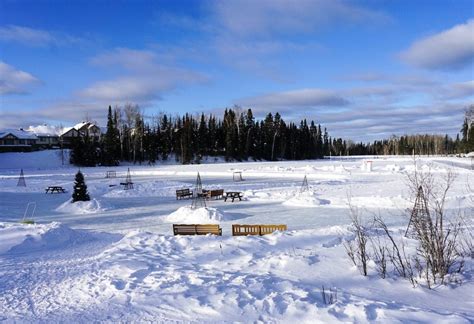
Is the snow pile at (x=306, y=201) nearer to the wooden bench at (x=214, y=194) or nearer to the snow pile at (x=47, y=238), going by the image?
the wooden bench at (x=214, y=194)

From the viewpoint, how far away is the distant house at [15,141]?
83812 millimetres

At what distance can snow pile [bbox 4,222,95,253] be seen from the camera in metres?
10.4

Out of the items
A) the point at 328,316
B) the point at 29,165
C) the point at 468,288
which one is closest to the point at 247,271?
the point at 328,316

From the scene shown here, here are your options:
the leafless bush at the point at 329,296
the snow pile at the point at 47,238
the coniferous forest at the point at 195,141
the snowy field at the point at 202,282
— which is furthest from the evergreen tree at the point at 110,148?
the leafless bush at the point at 329,296

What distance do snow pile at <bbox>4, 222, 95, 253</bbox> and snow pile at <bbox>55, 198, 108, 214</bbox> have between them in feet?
26.4

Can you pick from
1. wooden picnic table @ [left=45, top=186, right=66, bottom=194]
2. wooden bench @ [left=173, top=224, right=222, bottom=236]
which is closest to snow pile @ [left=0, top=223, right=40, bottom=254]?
wooden bench @ [left=173, top=224, right=222, bottom=236]

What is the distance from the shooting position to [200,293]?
631 cm

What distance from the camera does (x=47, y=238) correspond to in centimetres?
1116

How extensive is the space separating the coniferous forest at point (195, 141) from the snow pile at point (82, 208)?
47.2 metres

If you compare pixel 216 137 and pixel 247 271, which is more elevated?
pixel 216 137

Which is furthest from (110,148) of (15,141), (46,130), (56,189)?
(46,130)

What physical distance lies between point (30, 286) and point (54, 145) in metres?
97.3

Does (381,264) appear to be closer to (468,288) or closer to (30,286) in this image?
(468,288)

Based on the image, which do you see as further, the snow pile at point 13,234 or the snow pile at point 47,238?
the snow pile at point 47,238
